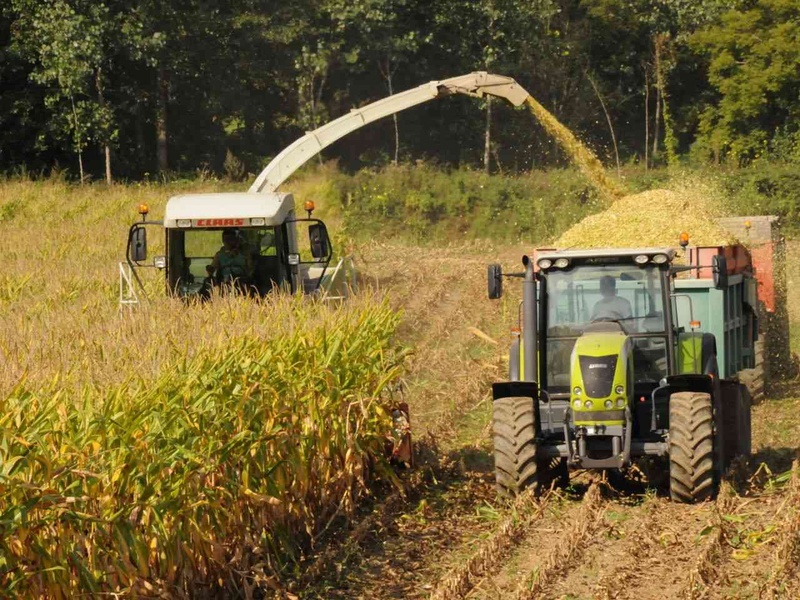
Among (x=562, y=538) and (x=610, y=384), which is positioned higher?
(x=610, y=384)

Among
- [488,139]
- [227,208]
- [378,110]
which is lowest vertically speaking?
[227,208]

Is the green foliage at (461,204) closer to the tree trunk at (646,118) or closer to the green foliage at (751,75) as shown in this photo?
the green foliage at (751,75)

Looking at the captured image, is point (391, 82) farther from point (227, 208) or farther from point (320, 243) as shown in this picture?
point (320, 243)

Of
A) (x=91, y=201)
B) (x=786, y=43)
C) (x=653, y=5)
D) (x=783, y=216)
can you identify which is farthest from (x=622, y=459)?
(x=653, y=5)

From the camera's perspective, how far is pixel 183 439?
7180 millimetres

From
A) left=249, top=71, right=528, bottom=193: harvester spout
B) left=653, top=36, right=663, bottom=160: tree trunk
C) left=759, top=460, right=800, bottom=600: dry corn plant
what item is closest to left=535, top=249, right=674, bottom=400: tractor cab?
left=759, top=460, right=800, bottom=600: dry corn plant

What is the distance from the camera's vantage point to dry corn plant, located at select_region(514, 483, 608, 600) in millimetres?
7559

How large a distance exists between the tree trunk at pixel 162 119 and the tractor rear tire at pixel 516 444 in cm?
3382

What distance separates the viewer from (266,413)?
8.52 m

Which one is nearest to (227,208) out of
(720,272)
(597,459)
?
(720,272)

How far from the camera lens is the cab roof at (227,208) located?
554 inches

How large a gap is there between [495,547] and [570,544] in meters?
0.47

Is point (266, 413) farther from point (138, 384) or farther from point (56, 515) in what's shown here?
point (56, 515)

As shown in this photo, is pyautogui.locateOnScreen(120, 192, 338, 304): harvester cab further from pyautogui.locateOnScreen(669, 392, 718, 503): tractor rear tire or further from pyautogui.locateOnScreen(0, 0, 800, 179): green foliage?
pyautogui.locateOnScreen(0, 0, 800, 179): green foliage
